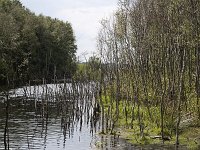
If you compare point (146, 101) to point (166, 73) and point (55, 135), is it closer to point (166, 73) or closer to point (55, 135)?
point (166, 73)

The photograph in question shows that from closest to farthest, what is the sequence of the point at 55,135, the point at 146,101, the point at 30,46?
the point at 146,101 → the point at 55,135 → the point at 30,46

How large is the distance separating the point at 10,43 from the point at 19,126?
40.3 m

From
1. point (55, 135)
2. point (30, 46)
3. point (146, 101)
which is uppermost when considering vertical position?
point (30, 46)

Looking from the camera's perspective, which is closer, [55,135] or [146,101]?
[146,101]

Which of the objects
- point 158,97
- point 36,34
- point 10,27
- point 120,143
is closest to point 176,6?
point 158,97

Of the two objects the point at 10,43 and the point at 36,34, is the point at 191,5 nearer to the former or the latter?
the point at 10,43

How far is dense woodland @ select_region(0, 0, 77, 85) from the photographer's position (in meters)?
69.0

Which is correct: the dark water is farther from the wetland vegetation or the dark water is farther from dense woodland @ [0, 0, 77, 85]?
dense woodland @ [0, 0, 77, 85]

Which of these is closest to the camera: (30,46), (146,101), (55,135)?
(146,101)

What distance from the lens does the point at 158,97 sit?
29109mm

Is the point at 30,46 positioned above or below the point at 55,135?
above

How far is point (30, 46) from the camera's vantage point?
83.4 m

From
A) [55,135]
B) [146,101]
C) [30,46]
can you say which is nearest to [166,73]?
[146,101]

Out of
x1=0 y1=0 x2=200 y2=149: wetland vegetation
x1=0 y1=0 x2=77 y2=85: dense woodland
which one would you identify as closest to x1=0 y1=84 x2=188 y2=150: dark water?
x1=0 y1=0 x2=200 y2=149: wetland vegetation
